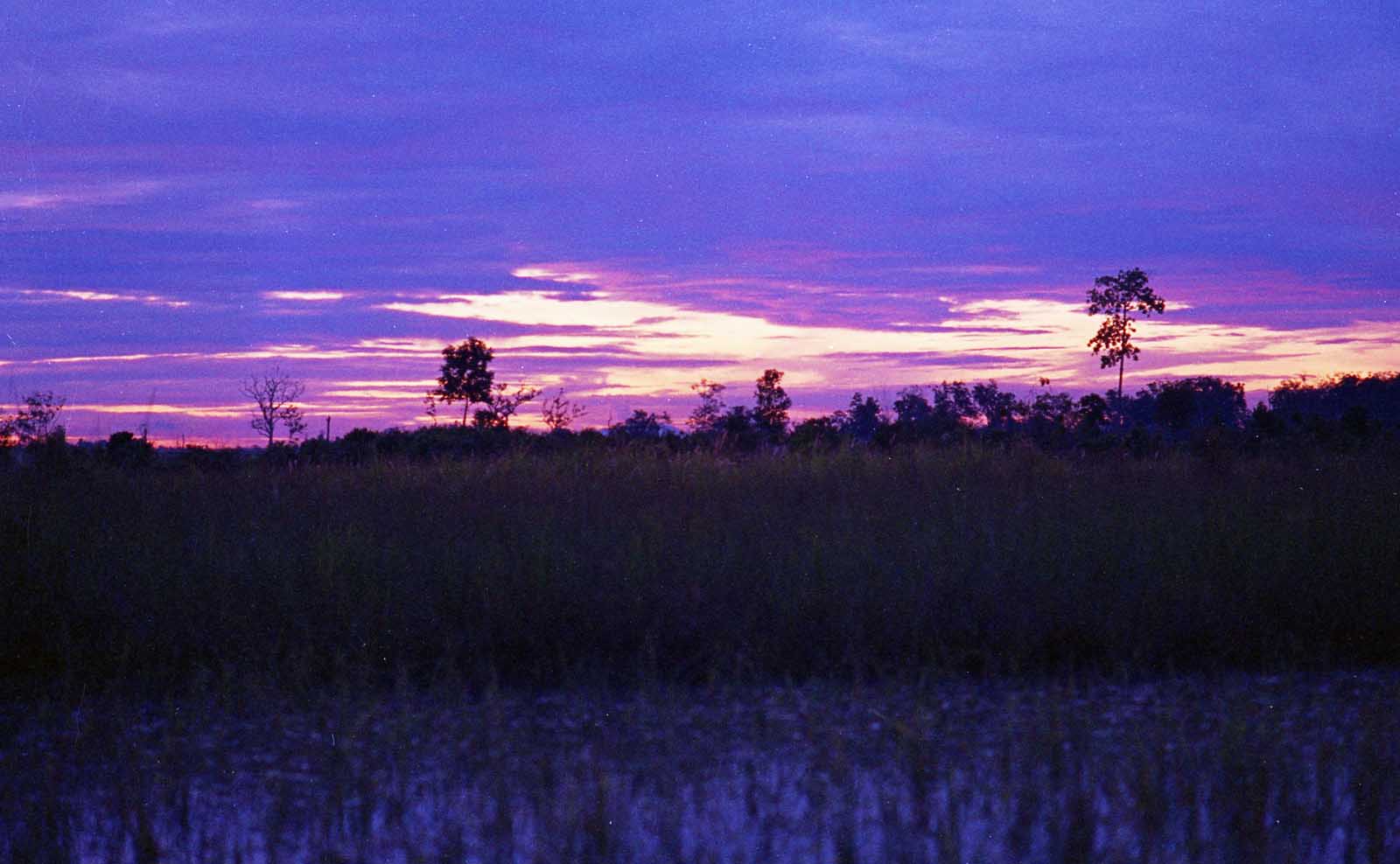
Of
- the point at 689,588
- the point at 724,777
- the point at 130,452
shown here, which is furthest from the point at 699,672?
the point at 130,452

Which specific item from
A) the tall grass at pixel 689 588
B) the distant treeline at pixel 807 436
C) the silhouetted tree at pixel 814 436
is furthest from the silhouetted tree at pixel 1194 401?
the tall grass at pixel 689 588

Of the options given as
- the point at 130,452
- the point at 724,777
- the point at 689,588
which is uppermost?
the point at 130,452

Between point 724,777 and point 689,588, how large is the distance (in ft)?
6.72

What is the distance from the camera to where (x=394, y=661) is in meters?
5.15

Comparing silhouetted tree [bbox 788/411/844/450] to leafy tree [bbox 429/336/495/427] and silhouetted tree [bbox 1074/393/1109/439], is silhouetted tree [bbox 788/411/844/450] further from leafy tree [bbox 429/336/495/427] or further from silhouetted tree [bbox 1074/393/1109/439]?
leafy tree [bbox 429/336/495/427]

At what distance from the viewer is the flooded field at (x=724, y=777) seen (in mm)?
3137

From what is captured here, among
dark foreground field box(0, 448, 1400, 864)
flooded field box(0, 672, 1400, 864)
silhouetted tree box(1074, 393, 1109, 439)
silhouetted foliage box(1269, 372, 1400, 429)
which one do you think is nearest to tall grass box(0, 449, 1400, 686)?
dark foreground field box(0, 448, 1400, 864)

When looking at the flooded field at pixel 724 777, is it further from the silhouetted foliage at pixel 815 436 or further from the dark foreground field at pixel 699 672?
the silhouetted foliage at pixel 815 436

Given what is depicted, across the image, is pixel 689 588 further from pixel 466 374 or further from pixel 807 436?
pixel 466 374

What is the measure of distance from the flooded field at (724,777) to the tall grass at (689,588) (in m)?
0.40

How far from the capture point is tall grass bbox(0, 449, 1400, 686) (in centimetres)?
519

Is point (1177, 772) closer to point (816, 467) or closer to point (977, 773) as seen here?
point (977, 773)

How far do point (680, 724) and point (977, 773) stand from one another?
1.11 m

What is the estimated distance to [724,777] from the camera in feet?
12.0
